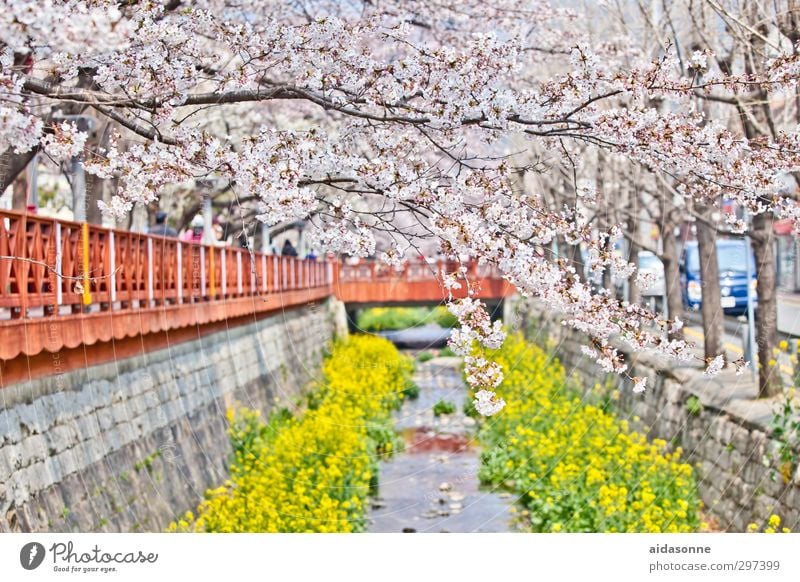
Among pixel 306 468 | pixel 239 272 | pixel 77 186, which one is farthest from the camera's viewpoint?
pixel 239 272

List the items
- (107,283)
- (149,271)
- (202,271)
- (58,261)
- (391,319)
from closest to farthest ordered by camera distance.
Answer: (58,261)
(107,283)
(149,271)
(202,271)
(391,319)

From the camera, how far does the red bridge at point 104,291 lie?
745cm

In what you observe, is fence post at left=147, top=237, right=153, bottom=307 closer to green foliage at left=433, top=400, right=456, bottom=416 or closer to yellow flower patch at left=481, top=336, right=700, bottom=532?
yellow flower patch at left=481, top=336, right=700, bottom=532

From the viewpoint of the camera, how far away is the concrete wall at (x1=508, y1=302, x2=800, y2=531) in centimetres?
970

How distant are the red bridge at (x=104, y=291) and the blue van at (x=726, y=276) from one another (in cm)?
685

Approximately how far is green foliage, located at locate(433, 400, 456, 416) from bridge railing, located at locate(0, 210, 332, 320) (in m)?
7.84

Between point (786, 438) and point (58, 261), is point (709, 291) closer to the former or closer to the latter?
point (786, 438)

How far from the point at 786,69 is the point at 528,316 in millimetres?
22188

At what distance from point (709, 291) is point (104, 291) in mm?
7070

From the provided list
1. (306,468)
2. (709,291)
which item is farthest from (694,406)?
(306,468)

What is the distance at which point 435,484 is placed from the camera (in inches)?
648

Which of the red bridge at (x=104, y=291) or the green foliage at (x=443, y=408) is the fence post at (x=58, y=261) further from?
the green foliage at (x=443, y=408)
